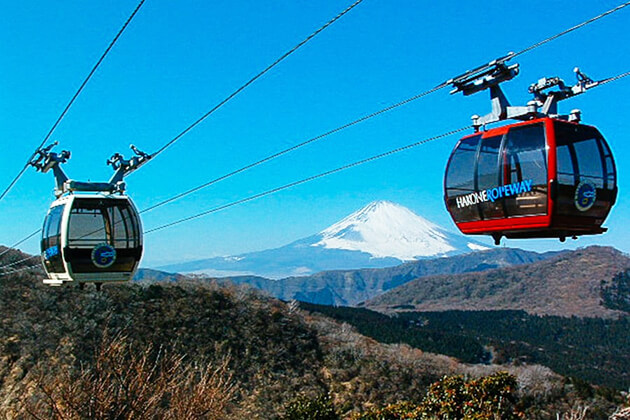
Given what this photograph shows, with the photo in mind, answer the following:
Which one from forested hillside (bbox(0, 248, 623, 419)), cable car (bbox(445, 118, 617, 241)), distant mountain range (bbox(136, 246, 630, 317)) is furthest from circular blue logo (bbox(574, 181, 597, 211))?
distant mountain range (bbox(136, 246, 630, 317))

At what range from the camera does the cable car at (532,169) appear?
325 inches

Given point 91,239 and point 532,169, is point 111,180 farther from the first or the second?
point 532,169

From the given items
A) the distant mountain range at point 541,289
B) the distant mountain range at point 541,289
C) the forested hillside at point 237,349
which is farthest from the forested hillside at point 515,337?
the forested hillside at point 237,349

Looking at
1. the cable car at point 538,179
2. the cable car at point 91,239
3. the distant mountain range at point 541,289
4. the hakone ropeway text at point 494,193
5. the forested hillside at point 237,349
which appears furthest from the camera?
the distant mountain range at point 541,289

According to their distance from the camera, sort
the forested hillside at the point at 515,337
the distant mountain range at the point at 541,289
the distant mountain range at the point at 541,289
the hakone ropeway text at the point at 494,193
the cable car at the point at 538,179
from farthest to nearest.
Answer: the distant mountain range at the point at 541,289, the distant mountain range at the point at 541,289, the forested hillside at the point at 515,337, the hakone ropeway text at the point at 494,193, the cable car at the point at 538,179

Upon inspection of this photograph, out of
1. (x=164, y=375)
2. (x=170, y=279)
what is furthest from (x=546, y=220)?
(x=170, y=279)

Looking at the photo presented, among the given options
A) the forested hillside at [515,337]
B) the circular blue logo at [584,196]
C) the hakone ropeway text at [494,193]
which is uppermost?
the hakone ropeway text at [494,193]

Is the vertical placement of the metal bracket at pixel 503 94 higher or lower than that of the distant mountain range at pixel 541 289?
higher

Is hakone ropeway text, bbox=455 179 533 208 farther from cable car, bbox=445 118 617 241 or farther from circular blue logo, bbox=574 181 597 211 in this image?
circular blue logo, bbox=574 181 597 211

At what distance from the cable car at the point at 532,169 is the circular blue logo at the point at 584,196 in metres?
0.01

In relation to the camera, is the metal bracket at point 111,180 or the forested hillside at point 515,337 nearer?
the metal bracket at point 111,180

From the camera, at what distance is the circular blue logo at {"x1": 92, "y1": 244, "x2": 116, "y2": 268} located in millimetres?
12859

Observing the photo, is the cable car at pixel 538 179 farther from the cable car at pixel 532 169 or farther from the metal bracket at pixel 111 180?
the metal bracket at pixel 111 180

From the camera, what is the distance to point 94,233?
13.0 m
